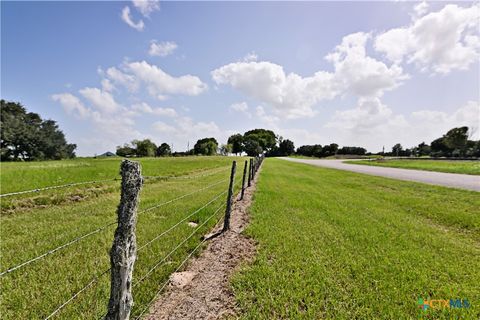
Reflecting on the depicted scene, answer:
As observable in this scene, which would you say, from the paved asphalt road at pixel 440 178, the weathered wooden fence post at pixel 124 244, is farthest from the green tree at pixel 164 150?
the weathered wooden fence post at pixel 124 244

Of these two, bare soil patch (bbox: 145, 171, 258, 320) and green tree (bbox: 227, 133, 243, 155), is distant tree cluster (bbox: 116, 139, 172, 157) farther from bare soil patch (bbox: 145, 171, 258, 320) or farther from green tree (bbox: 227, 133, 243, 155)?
bare soil patch (bbox: 145, 171, 258, 320)

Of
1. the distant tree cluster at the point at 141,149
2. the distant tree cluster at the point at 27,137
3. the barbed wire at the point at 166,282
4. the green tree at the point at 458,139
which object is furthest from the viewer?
the distant tree cluster at the point at 141,149

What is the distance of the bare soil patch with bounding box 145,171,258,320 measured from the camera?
124 inches

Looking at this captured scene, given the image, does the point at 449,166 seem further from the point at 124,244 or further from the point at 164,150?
the point at 164,150

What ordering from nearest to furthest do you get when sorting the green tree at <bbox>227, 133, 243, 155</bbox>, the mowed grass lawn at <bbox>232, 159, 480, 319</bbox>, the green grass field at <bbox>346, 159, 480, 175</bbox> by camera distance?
the mowed grass lawn at <bbox>232, 159, 480, 319</bbox> → the green grass field at <bbox>346, 159, 480, 175</bbox> → the green tree at <bbox>227, 133, 243, 155</bbox>

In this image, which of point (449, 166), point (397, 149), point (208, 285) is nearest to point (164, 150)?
point (449, 166)

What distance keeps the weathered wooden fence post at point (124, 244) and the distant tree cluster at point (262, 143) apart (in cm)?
11024

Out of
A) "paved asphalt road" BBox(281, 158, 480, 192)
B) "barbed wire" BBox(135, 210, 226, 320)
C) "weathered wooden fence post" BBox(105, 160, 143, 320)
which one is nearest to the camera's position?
"weathered wooden fence post" BBox(105, 160, 143, 320)

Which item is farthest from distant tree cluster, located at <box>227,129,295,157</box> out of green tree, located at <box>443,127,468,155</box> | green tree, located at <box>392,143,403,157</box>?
green tree, located at <box>443,127,468,155</box>

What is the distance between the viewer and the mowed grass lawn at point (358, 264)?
127 inches
